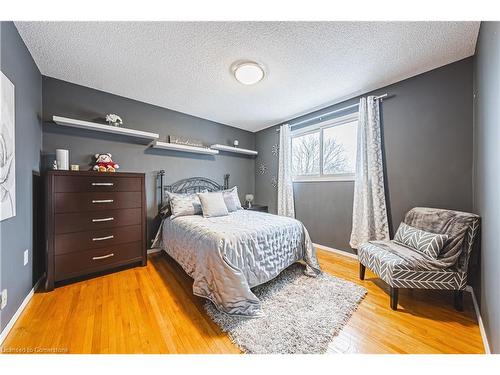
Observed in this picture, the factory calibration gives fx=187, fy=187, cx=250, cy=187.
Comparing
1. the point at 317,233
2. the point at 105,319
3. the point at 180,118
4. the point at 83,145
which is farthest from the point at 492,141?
the point at 83,145

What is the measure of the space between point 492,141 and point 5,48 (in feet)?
11.0

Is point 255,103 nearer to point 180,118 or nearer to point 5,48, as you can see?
point 180,118

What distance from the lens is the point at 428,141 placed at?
2.08m

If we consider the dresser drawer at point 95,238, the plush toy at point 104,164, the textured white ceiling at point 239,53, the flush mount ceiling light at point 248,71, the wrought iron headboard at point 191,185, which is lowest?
the dresser drawer at point 95,238

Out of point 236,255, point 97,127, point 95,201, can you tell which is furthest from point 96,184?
point 236,255

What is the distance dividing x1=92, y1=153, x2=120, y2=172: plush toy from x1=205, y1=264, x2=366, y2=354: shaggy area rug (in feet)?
6.84

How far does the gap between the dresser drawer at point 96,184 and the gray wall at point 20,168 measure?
22 cm

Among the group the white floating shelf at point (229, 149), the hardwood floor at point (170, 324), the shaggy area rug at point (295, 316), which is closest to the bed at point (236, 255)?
the shaggy area rug at point (295, 316)

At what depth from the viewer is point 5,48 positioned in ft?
4.39

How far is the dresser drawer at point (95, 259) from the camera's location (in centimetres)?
193

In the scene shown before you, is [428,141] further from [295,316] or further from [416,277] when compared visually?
[295,316]

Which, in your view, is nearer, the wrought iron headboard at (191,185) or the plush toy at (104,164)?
the plush toy at (104,164)

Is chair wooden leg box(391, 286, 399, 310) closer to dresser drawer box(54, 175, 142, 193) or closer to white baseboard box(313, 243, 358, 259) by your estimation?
white baseboard box(313, 243, 358, 259)

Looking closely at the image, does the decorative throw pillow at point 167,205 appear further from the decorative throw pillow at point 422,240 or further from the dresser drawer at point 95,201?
the decorative throw pillow at point 422,240
